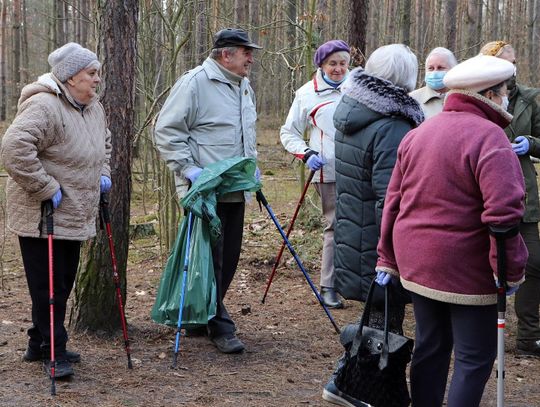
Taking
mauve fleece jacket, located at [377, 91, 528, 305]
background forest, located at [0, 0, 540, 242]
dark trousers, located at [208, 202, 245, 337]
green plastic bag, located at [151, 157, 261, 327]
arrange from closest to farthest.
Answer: mauve fleece jacket, located at [377, 91, 528, 305] < green plastic bag, located at [151, 157, 261, 327] < dark trousers, located at [208, 202, 245, 337] < background forest, located at [0, 0, 540, 242]

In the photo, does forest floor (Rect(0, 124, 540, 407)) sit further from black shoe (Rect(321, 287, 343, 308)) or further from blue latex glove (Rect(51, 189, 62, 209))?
blue latex glove (Rect(51, 189, 62, 209))

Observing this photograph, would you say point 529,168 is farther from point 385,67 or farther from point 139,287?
point 139,287

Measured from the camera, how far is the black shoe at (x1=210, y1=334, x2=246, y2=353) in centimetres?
504

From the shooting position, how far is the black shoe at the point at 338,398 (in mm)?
3717

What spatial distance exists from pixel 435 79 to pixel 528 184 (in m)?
0.99

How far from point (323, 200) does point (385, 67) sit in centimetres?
225

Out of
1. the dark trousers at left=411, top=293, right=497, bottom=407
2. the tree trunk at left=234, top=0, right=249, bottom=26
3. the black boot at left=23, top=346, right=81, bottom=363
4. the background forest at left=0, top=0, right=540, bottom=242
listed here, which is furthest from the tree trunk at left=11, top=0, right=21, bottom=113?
the dark trousers at left=411, top=293, right=497, bottom=407

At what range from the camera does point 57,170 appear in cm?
435

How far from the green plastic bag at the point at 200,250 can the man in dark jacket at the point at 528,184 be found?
72.3 inches

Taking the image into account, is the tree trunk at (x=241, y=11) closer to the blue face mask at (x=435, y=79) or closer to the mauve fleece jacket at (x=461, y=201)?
the blue face mask at (x=435, y=79)

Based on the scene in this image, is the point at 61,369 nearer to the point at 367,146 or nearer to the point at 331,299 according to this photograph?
the point at 367,146

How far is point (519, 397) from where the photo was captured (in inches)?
177

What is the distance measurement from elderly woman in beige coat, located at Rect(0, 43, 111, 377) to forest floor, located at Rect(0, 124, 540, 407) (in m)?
0.27

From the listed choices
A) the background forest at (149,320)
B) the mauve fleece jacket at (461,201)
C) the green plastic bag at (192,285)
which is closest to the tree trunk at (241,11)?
the background forest at (149,320)
